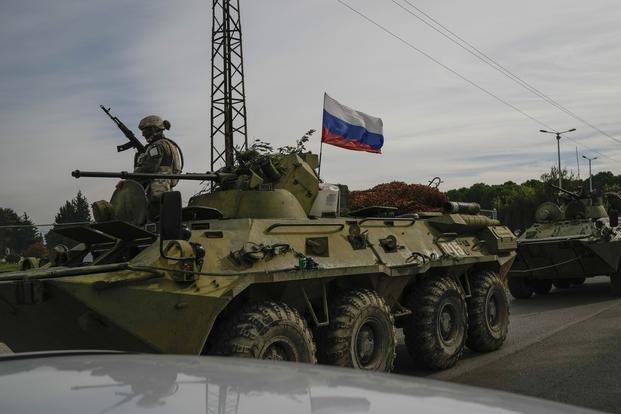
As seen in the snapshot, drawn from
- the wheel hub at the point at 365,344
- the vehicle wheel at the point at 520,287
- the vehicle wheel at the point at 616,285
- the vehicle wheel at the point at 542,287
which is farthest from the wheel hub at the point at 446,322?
the vehicle wheel at the point at 542,287

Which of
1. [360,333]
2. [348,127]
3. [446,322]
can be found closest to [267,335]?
[360,333]

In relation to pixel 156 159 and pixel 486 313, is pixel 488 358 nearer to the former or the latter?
pixel 486 313

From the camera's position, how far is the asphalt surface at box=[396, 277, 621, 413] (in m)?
6.15

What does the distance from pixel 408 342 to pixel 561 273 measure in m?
8.21

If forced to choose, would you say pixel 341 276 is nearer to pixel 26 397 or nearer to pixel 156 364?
pixel 156 364

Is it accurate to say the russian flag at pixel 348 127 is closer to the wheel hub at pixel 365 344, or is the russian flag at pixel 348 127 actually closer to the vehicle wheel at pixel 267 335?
the wheel hub at pixel 365 344

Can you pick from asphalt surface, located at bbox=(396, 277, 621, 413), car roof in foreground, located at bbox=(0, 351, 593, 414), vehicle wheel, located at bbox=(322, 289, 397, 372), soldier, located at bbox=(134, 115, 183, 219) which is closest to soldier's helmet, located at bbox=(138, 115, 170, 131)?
soldier, located at bbox=(134, 115, 183, 219)

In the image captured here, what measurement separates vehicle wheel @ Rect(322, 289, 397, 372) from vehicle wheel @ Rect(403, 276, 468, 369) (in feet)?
2.15

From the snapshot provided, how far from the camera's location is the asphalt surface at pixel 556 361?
6.15 m

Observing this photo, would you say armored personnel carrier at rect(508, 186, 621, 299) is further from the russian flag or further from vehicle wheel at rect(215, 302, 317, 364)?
vehicle wheel at rect(215, 302, 317, 364)

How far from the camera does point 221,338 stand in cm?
510

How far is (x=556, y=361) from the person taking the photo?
750 centimetres

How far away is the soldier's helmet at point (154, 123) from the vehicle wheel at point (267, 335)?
2.46m

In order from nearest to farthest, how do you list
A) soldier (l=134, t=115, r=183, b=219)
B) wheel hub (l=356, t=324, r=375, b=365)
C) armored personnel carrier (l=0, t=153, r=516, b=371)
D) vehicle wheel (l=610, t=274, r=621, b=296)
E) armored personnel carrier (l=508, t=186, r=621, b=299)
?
armored personnel carrier (l=0, t=153, r=516, b=371) < wheel hub (l=356, t=324, r=375, b=365) < soldier (l=134, t=115, r=183, b=219) < armored personnel carrier (l=508, t=186, r=621, b=299) < vehicle wheel (l=610, t=274, r=621, b=296)
